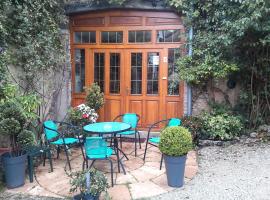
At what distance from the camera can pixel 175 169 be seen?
14.0 ft

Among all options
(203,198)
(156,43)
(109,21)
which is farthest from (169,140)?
(109,21)

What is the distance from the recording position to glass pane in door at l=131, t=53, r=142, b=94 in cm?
727

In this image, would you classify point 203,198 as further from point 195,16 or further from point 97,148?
point 195,16

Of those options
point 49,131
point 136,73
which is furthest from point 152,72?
point 49,131

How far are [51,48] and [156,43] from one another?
2.35m

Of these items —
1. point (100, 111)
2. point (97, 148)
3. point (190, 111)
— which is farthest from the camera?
point (100, 111)

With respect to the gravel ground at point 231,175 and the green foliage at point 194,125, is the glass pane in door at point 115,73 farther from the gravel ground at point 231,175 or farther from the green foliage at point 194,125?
the gravel ground at point 231,175

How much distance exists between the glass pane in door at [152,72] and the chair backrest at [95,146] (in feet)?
10.2

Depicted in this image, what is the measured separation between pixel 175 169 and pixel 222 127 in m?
2.41

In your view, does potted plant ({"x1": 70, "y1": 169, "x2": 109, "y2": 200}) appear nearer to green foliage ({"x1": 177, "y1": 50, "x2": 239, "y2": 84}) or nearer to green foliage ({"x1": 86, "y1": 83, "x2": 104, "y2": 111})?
green foliage ({"x1": 86, "y1": 83, "x2": 104, "y2": 111})

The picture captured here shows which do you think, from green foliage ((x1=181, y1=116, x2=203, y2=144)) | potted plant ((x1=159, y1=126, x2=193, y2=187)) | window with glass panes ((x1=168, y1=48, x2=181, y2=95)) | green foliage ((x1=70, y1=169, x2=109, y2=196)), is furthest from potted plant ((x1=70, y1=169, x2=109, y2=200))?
window with glass panes ((x1=168, y1=48, x2=181, y2=95))

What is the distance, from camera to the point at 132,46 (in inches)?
285

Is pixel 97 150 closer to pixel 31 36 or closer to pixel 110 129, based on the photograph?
pixel 110 129

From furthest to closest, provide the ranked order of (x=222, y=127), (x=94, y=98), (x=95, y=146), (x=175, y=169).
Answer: (x=94, y=98) → (x=222, y=127) → (x=95, y=146) → (x=175, y=169)
